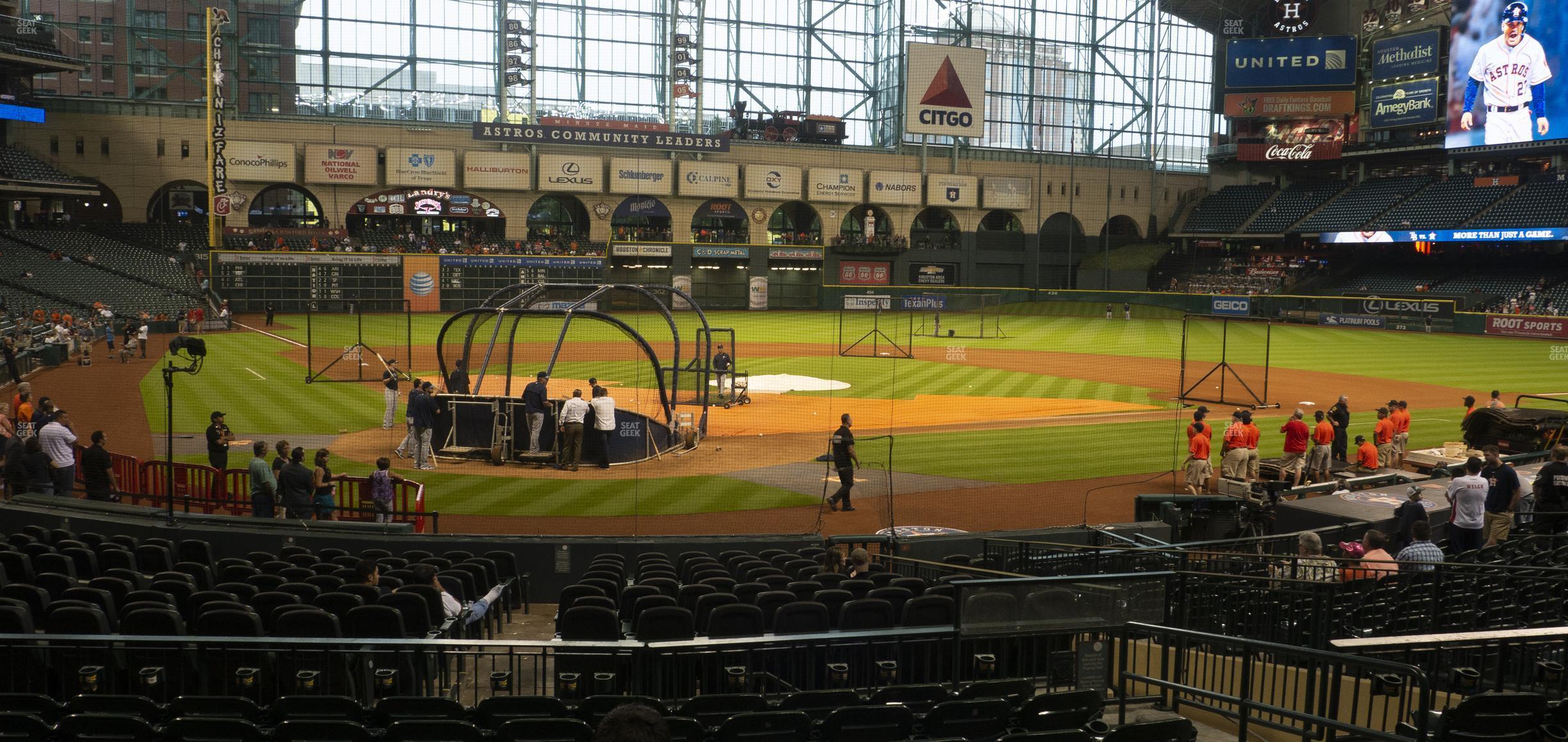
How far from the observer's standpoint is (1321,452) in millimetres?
22047

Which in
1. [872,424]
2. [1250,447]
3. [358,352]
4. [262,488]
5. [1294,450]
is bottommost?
Answer: [872,424]

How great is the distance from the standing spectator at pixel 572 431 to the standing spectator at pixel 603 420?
0.21 metres

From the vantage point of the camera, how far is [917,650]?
9.23 meters

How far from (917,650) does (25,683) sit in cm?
688

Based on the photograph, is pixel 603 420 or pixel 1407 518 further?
pixel 603 420

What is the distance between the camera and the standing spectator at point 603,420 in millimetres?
21922

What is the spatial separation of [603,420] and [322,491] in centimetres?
619

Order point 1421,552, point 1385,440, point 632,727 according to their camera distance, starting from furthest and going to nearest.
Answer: point 1385,440 < point 1421,552 < point 632,727

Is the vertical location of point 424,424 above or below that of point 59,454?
above

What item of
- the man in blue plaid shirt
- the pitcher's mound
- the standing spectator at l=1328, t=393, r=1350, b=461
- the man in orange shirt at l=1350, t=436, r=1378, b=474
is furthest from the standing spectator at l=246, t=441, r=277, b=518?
the man in orange shirt at l=1350, t=436, r=1378, b=474

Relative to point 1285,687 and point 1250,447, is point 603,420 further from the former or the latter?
point 1285,687

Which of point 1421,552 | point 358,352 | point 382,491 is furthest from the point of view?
point 358,352

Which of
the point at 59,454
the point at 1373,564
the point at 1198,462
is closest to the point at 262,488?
the point at 59,454

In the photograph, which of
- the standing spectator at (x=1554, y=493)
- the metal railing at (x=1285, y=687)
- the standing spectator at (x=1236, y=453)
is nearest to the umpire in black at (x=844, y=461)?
the standing spectator at (x=1236, y=453)
